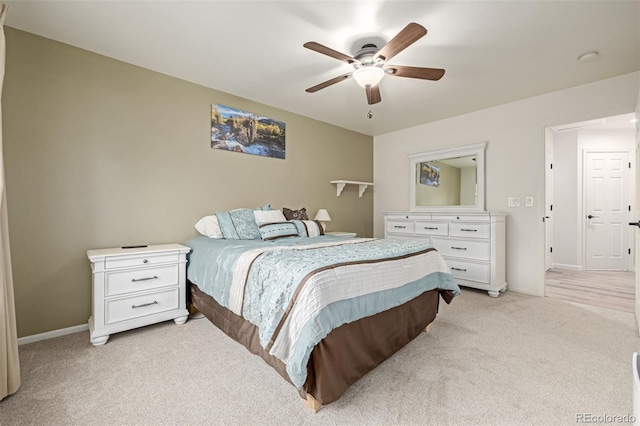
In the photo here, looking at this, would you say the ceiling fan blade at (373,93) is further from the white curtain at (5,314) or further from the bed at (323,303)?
the white curtain at (5,314)

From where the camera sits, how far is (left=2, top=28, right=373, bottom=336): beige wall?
223cm

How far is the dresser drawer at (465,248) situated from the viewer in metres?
3.44

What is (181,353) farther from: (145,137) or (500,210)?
(500,210)

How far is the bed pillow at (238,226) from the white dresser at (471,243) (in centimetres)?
240

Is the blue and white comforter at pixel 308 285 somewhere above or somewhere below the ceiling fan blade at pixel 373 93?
below

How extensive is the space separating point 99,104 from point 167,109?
573 millimetres

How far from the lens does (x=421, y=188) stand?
4574 mm

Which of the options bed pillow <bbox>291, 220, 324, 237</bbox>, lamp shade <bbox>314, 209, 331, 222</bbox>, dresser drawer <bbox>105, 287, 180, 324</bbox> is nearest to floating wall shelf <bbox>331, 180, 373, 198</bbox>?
lamp shade <bbox>314, 209, 331, 222</bbox>

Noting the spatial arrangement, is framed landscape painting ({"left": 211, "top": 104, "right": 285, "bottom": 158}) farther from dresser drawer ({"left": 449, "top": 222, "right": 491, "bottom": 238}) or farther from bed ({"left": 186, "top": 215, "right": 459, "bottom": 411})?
dresser drawer ({"left": 449, "top": 222, "right": 491, "bottom": 238})

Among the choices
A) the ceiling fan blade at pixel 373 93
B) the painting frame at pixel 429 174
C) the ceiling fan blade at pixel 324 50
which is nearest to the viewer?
the ceiling fan blade at pixel 324 50

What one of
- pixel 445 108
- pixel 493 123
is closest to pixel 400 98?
pixel 445 108

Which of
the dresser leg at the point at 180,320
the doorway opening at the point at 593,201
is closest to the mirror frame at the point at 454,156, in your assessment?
the doorway opening at the point at 593,201

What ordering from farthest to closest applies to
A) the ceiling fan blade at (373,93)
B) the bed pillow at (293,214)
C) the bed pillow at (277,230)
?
the bed pillow at (293,214) → the bed pillow at (277,230) → the ceiling fan blade at (373,93)

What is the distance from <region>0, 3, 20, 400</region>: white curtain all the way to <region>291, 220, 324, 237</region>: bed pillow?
2.23 m
